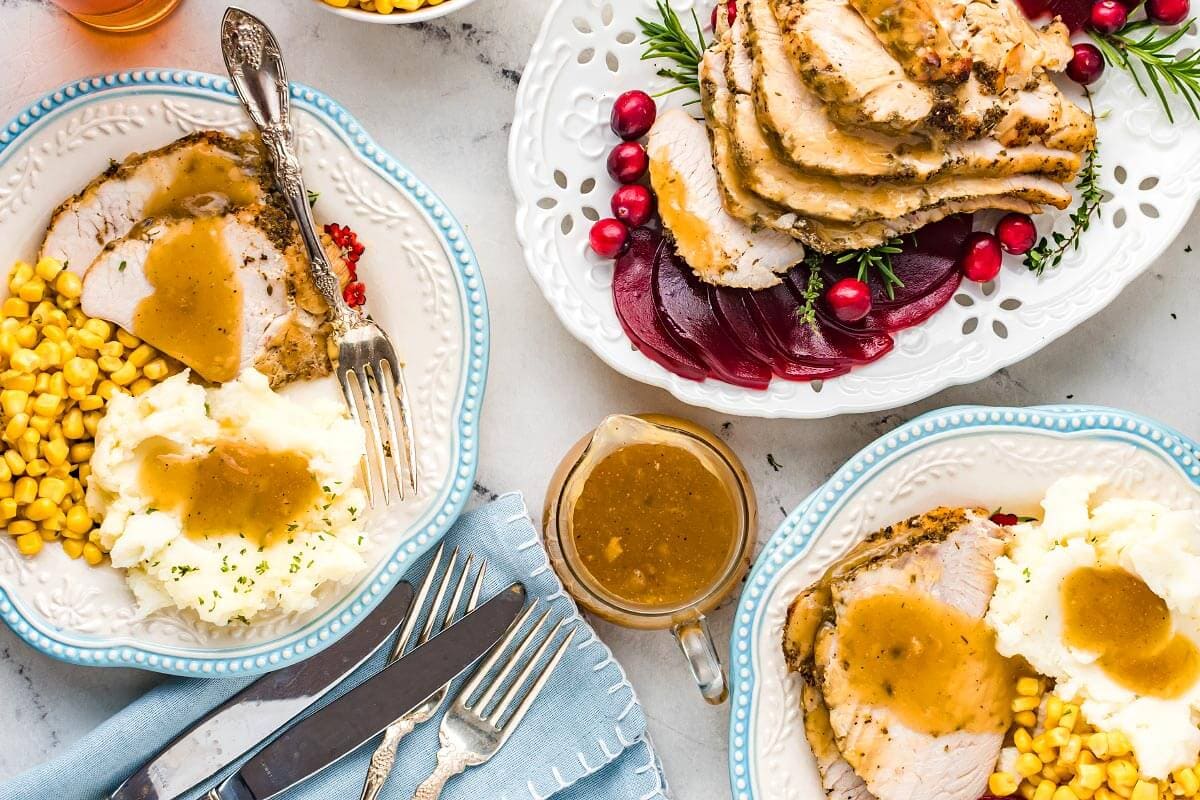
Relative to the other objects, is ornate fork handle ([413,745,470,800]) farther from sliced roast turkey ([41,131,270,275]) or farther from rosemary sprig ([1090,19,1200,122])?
rosemary sprig ([1090,19,1200,122])

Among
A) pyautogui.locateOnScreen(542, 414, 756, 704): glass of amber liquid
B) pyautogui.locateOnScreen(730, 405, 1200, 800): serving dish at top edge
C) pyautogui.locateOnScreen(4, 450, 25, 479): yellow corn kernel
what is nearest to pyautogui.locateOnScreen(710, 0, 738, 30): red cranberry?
pyautogui.locateOnScreen(542, 414, 756, 704): glass of amber liquid

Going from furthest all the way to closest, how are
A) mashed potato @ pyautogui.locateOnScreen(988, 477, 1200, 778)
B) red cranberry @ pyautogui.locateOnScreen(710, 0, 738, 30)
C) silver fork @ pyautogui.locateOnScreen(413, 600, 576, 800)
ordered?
silver fork @ pyautogui.locateOnScreen(413, 600, 576, 800), red cranberry @ pyautogui.locateOnScreen(710, 0, 738, 30), mashed potato @ pyautogui.locateOnScreen(988, 477, 1200, 778)

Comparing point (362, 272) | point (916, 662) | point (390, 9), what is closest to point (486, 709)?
point (916, 662)

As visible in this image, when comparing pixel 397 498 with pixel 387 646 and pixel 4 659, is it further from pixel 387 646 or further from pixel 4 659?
pixel 4 659

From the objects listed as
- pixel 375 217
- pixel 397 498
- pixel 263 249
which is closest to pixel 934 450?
pixel 397 498

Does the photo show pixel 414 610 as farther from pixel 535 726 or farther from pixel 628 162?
pixel 628 162

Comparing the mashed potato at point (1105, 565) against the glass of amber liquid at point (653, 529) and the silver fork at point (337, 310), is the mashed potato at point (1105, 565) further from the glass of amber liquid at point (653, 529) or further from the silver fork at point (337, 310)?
the silver fork at point (337, 310)

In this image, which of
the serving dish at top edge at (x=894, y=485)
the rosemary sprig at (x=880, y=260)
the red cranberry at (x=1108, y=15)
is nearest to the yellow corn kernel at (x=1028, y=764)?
the serving dish at top edge at (x=894, y=485)
